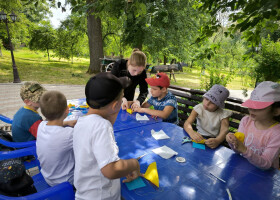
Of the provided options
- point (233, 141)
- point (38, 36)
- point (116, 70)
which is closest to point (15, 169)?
point (233, 141)

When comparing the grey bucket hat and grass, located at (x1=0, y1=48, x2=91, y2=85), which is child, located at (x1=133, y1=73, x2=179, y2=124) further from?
grass, located at (x1=0, y1=48, x2=91, y2=85)

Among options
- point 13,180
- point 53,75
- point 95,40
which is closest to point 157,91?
point 13,180

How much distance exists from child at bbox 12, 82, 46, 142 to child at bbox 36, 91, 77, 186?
57 cm

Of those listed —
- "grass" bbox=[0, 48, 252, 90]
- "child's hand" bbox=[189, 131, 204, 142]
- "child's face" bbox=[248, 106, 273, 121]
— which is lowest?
"grass" bbox=[0, 48, 252, 90]

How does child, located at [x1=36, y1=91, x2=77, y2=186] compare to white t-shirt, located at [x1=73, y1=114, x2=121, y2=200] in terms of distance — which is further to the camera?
child, located at [x1=36, y1=91, x2=77, y2=186]

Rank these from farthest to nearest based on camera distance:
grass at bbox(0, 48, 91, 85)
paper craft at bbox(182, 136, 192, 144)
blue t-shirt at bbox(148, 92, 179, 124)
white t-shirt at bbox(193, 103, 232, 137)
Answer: grass at bbox(0, 48, 91, 85)
blue t-shirt at bbox(148, 92, 179, 124)
white t-shirt at bbox(193, 103, 232, 137)
paper craft at bbox(182, 136, 192, 144)

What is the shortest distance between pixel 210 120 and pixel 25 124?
2.27 meters

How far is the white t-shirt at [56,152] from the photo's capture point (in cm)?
143

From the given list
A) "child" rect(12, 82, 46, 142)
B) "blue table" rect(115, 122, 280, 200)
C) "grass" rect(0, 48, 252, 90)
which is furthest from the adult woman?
"grass" rect(0, 48, 252, 90)

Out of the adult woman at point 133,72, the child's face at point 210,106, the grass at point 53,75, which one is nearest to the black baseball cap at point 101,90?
the child's face at point 210,106

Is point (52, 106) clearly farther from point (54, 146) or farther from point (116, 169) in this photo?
point (116, 169)

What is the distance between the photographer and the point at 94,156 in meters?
1.00

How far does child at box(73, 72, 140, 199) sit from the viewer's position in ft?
3.06

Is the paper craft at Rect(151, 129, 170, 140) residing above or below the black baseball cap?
below
